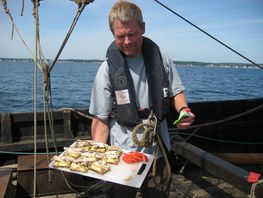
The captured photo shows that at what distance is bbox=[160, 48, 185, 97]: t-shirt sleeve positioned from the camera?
2.68 metres

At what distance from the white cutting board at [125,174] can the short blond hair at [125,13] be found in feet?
3.75

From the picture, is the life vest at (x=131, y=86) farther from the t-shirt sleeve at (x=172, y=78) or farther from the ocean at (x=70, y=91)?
the ocean at (x=70, y=91)

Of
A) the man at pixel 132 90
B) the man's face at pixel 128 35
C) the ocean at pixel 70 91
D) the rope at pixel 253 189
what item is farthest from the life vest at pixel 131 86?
the ocean at pixel 70 91

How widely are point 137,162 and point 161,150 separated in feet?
0.94

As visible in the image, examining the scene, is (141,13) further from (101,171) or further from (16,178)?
(16,178)

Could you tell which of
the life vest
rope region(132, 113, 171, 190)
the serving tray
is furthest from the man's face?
the serving tray

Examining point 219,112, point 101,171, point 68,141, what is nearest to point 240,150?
point 219,112

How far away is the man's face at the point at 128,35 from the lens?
7.66 ft

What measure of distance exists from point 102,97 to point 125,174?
682mm

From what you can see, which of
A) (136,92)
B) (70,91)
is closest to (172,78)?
(136,92)

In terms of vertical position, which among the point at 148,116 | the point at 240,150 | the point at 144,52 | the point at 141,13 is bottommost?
the point at 240,150

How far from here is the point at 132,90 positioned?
2.56 metres

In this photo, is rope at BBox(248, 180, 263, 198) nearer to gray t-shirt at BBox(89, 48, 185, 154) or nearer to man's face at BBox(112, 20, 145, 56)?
gray t-shirt at BBox(89, 48, 185, 154)

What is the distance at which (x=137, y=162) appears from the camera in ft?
8.00
